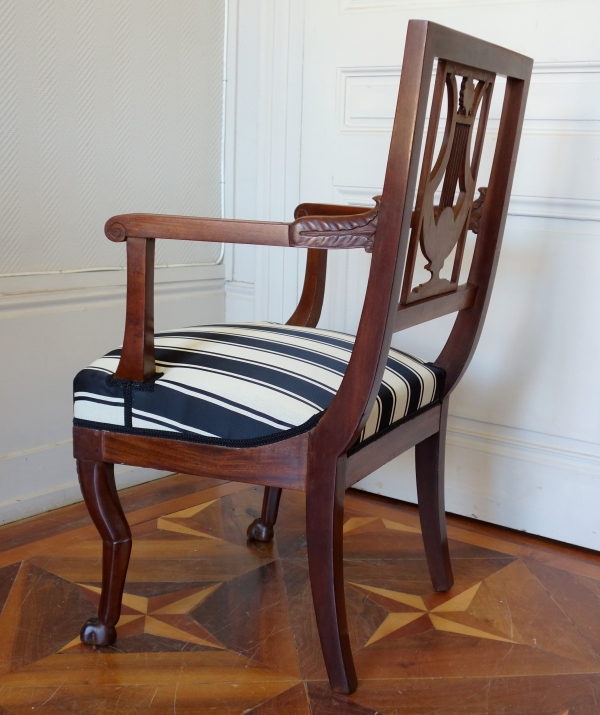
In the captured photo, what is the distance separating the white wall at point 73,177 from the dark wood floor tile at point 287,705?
890 millimetres

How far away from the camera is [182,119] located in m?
2.15

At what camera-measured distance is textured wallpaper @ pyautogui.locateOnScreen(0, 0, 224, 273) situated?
175 cm

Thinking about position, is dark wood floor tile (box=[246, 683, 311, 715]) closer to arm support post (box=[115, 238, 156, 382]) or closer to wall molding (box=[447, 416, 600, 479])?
arm support post (box=[115, 238, 156, 382])

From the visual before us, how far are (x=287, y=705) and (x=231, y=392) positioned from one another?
0.48m

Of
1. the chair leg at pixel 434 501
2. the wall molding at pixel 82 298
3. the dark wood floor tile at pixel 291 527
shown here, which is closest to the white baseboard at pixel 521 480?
the dark wood floor tile at pixel 291 527

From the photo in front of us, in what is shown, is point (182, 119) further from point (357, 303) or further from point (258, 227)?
point (258, 227)

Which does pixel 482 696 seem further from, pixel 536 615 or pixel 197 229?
pixel 197 229

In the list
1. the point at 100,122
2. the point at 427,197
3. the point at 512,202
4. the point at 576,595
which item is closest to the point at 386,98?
the point at 512,202

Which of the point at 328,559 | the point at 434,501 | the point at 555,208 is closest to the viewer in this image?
the point at 328,559

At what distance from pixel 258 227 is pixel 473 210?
464 millimetres

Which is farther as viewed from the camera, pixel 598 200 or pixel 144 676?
pixel 598 200

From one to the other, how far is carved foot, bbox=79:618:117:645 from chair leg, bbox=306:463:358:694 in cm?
37

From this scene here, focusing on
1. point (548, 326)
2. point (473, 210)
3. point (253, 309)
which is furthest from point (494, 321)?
point (253, 309)

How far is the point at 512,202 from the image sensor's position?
1835 mm
